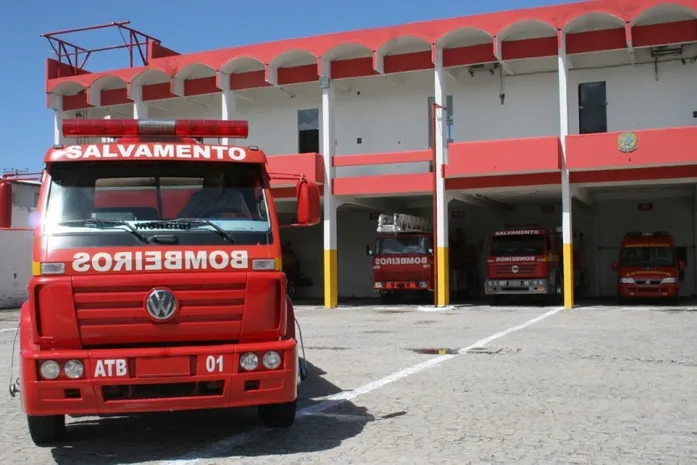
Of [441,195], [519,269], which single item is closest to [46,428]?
[441,195]

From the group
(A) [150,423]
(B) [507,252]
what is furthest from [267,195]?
(B) [507,252]

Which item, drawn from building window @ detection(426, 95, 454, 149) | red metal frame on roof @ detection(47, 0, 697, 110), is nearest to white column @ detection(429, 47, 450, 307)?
red metal frame on roof @ detection(47, 0, 697, 110)

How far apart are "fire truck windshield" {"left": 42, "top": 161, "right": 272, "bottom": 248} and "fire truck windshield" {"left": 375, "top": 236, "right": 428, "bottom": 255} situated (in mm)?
19287

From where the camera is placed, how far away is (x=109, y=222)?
6344mm

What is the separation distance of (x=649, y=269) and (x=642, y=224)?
6.65 m

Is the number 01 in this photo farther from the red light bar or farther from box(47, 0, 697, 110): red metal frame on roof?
box(47, 0, 697, 110): red metal frame on roof

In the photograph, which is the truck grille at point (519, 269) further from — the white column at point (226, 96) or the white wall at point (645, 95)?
the white column at point (226, 96)

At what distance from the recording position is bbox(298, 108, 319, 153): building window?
29.2 m

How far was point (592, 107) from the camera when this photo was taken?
25.7 m

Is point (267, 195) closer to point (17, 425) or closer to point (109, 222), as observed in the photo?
point (109, 222)

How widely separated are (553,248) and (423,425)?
19.4 m

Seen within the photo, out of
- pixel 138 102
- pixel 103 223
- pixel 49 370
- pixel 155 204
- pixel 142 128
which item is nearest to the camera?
pixel 49 370

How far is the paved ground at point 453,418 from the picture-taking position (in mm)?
6258

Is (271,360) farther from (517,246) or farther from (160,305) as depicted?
(517,246)
